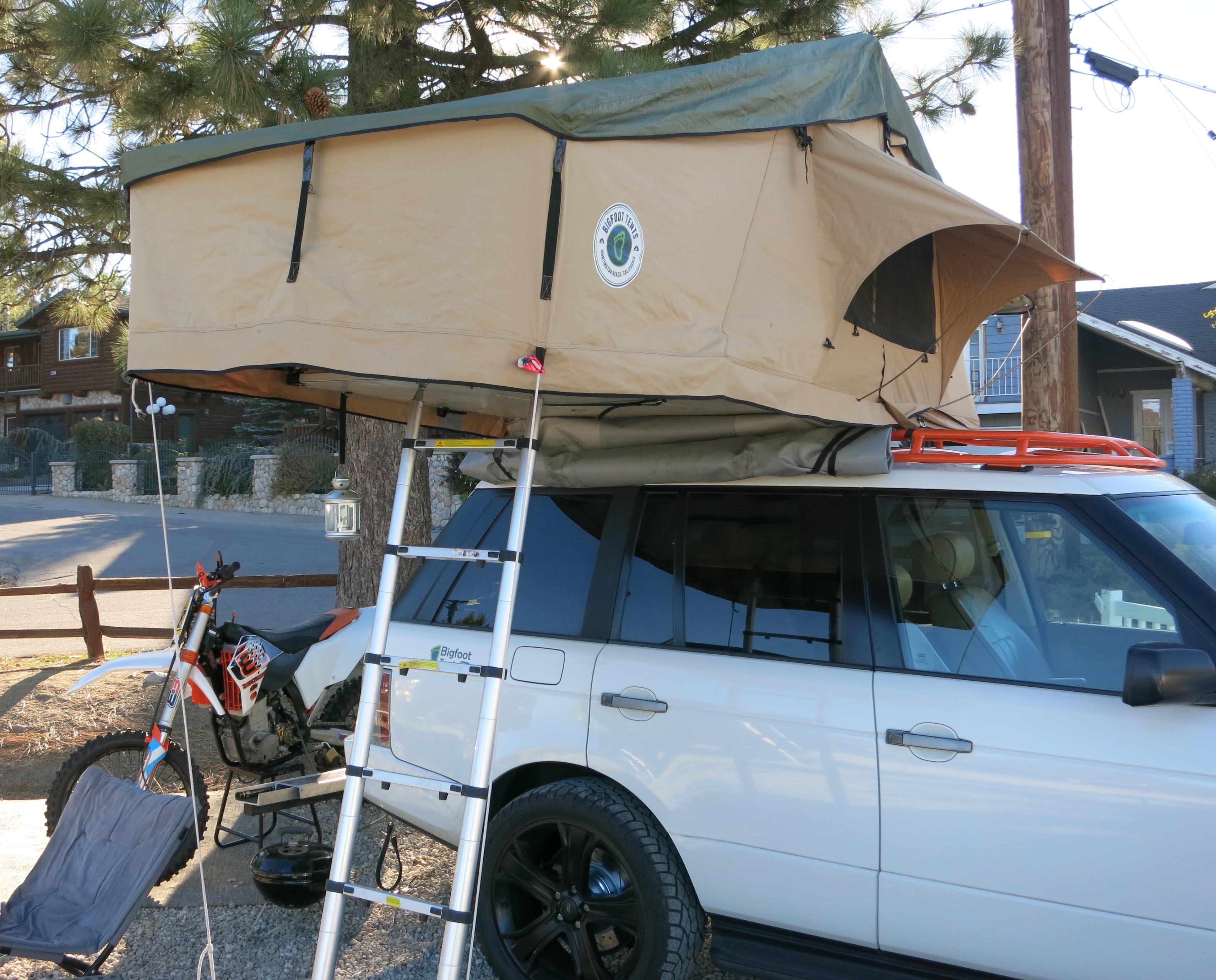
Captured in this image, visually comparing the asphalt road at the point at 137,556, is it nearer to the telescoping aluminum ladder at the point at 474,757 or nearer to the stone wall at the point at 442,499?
the stone wall at the point at 442,499

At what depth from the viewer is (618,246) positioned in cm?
307

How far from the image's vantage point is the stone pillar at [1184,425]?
21234 millimetres

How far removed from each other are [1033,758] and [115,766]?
14.2 ft

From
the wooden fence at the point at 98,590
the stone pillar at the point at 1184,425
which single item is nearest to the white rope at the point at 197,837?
the wooden fence at the point at 98,590

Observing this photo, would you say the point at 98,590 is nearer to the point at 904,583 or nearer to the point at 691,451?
the point at 691,451

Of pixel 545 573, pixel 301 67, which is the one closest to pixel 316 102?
pixel 301 67

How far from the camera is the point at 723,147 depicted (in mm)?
3283

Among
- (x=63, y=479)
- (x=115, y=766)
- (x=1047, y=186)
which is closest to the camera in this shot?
(x=115, y=766)

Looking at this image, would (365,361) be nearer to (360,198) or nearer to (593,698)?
(360,198)

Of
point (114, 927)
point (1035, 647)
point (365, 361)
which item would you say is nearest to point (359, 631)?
point (114, 927)

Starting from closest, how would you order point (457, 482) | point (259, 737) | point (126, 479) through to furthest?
1. point (259, 737)
2. point (457, 482)
3. point (126, 479)

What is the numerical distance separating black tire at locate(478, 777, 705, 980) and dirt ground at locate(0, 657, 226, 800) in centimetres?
332

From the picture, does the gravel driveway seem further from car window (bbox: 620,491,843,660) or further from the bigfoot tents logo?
the bigfoot tents logo

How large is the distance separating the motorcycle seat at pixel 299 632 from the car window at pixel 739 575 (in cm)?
256
